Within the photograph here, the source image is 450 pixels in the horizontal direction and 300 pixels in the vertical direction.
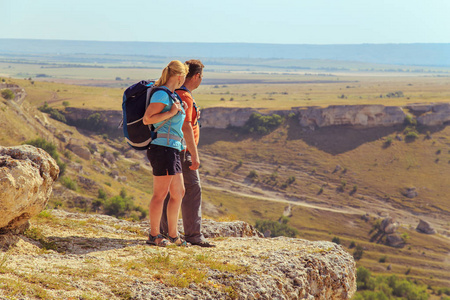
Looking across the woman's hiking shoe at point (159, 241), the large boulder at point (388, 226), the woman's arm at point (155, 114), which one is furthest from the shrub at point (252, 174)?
the woman's arm at point (155, 114)

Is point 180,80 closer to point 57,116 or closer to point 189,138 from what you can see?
point 189,138

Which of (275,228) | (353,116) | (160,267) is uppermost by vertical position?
(160,267)

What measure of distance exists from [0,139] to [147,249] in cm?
3605

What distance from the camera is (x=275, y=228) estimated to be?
4759cm

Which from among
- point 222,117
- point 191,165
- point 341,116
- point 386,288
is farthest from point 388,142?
point 191,165

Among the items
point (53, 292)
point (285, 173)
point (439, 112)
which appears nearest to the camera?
point (53, 292)

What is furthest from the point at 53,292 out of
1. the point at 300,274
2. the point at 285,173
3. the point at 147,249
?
the point at 285,173

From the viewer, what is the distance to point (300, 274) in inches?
237

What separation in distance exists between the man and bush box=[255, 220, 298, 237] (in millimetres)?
40422

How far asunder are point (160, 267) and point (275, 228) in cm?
4326

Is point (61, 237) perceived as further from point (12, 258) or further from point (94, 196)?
point (94, 196)

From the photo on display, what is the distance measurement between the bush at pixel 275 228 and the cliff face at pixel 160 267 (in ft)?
132

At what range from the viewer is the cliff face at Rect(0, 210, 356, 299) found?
455cm

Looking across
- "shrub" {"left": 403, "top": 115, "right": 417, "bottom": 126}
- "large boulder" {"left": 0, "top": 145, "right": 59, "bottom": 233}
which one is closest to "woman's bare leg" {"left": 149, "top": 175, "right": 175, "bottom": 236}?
"large boulder" {"left": 0, "top": 145, "right": 59, "bottom": 233}
